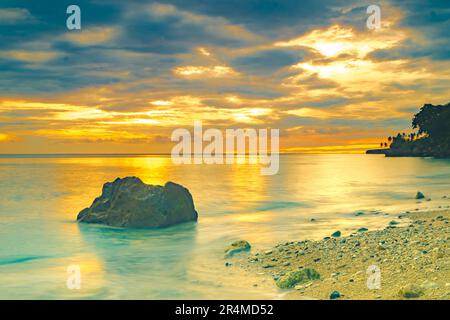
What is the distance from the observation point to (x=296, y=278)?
28.6 feet

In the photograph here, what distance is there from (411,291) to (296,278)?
2.29m

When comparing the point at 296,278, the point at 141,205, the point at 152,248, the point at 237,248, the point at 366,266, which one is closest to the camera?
the point at 296,278

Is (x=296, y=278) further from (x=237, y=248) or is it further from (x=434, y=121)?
(x=434, y=121)

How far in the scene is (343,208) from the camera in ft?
77.9

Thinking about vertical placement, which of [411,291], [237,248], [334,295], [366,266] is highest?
[411,291]

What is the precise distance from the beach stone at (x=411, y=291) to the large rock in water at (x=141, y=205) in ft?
36.1

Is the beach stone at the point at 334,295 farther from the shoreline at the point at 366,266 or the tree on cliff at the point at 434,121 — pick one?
the tree on cliff at the point at 434,121

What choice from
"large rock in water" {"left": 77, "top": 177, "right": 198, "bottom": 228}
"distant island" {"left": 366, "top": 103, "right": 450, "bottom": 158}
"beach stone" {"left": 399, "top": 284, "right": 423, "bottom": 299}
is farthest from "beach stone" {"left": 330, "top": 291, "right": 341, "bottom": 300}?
"distant island" {"left": 366, "top": 103, "right": 450, "bottom": 158}

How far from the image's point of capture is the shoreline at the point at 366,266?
766 cm

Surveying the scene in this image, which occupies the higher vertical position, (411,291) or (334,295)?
(411,291)

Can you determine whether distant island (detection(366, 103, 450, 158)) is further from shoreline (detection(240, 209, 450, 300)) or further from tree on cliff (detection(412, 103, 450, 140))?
shoreline (detection(240, 209, 450, 300))

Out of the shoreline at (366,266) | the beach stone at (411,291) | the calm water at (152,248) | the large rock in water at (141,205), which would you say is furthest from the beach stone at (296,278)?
the large rock in water at (141,205)

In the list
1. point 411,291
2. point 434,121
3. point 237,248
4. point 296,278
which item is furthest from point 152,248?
point 434,121
